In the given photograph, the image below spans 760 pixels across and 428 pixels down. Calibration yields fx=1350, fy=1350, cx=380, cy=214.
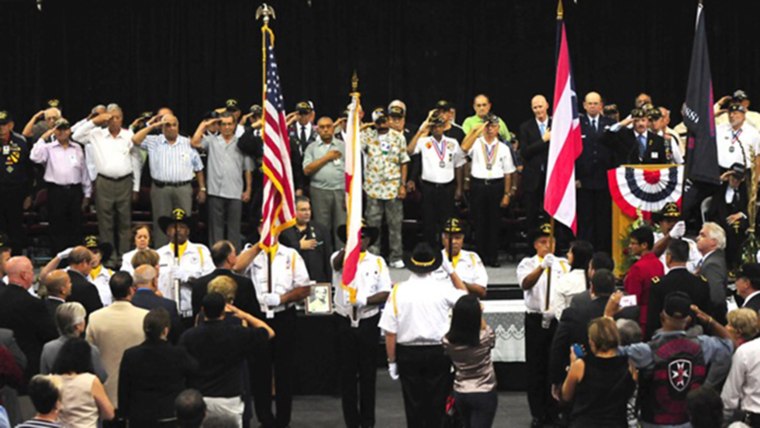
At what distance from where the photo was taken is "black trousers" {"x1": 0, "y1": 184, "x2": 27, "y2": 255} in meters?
17.9

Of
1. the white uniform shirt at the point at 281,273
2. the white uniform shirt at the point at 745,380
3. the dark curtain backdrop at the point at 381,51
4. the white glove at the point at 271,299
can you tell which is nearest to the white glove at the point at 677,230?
the white uniform shirt at the point at 745,380

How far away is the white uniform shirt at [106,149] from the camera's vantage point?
1783 centimetres

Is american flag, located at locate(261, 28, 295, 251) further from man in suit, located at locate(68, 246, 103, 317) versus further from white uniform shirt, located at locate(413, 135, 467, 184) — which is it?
white uniform shirt, located at locate(413, 135, 467, 184)

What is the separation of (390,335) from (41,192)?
8.84 m

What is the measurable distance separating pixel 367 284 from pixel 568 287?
1.94 metres

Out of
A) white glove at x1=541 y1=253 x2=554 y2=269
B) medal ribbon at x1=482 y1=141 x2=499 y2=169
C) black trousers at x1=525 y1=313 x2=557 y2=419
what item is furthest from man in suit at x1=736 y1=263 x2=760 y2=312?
medal ribbon at x1=482 y1=141 x2=499 y2=169

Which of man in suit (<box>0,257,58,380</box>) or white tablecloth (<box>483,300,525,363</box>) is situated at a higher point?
man in suit (<box>0,257,58,380</box>)

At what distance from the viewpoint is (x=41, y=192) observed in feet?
62.6

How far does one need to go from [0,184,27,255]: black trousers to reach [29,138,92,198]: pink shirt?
0.48m

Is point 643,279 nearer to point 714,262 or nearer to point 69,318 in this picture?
point 714,262

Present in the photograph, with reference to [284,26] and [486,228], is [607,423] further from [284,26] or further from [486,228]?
[284,26]

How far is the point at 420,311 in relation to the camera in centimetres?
1169

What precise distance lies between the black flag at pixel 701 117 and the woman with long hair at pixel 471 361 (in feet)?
15.7

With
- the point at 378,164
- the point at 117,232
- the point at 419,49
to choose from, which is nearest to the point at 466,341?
the point at 378,164
